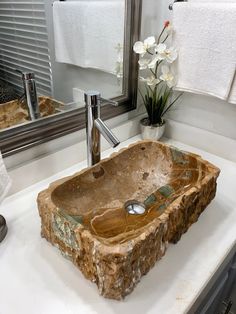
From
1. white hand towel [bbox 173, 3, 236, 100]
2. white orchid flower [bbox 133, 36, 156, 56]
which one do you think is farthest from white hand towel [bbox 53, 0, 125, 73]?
white hand towel [bbox 173, 3, 236, 100]

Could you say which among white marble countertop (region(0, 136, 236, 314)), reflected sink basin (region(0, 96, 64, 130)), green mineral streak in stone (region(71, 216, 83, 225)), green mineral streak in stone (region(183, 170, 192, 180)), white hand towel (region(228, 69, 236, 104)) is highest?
white hand towel (region(228, 69, 236, 104))

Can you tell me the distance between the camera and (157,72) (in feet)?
3.71

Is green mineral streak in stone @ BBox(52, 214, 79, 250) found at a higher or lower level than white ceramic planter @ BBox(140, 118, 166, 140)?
higher

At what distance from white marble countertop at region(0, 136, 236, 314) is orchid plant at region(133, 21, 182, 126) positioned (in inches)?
19.9

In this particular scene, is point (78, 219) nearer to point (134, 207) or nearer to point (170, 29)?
point (134, 207)

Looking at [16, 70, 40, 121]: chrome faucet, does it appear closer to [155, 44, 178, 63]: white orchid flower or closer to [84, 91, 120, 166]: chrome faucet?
[84, 91, 120, 166]: chrome faucet

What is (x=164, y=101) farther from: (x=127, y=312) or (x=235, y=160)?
(x=127, y=312)

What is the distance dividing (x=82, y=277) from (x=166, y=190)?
0.38 m

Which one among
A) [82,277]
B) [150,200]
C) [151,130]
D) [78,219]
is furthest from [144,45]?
[82,277]

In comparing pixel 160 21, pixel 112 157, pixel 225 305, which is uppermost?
pixel 160 21

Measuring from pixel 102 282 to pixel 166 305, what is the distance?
15 centimetres

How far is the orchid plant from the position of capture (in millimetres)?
953

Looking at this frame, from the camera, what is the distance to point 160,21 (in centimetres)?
106

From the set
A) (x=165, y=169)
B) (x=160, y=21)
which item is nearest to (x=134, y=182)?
(x=165, y=169)
